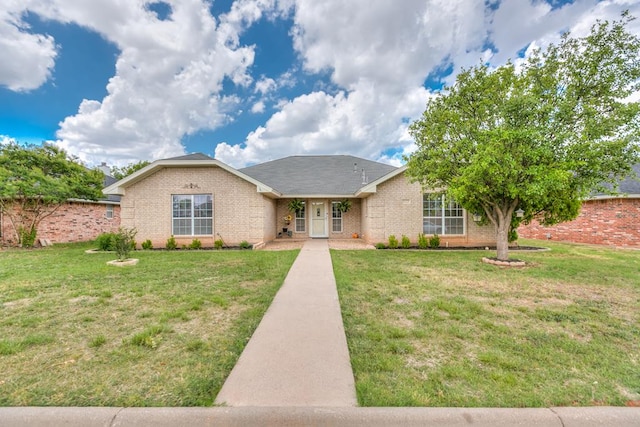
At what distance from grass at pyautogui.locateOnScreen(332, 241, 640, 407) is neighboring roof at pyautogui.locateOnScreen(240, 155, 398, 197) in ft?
29.1

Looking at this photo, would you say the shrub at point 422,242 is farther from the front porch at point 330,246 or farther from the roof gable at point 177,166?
the roof gable at point 177,166

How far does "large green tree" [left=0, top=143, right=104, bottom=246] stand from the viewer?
1277cm

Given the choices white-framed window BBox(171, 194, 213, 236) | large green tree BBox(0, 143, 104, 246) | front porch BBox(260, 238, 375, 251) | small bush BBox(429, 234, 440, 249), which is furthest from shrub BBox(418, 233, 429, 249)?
large green tree BBox(0, 143, 104, 246)

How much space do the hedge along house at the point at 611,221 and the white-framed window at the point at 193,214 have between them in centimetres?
1749

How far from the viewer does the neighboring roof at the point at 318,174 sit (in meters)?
15.6

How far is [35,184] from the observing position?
13.2m

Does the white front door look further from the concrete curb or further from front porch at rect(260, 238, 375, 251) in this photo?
the concrete curb

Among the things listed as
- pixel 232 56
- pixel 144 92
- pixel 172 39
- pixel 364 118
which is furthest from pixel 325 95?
pixel 144 92

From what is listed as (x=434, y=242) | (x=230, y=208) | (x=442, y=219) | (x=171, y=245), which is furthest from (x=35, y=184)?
(x=442, y=219)

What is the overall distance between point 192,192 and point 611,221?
20769 mm

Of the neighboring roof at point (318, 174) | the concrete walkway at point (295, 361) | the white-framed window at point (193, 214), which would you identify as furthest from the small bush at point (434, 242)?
the white-framed window at point (193, 214)

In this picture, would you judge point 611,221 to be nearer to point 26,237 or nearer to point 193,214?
point 193,214

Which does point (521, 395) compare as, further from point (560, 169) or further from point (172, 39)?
point (172, 39)

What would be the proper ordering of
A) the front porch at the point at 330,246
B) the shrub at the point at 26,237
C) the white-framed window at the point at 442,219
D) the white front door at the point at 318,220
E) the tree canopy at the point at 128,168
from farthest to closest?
the tree canopy at the point at 128,168 → the white front door at the point at 318,220 → the shrub at the point at 26,237 → the white-framed window at the point at 442,219 → the front porch at the point at 330,246
